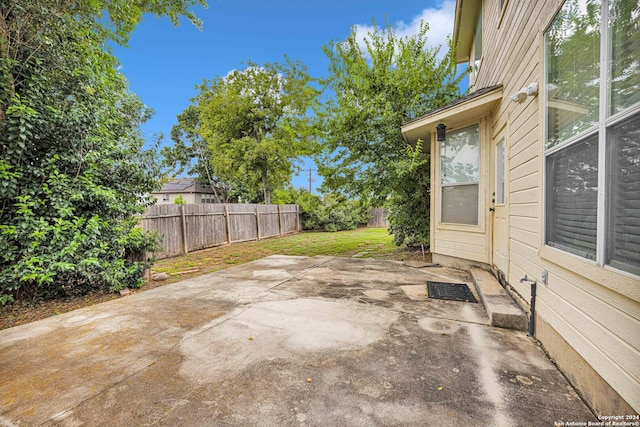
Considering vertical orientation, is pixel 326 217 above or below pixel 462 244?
above

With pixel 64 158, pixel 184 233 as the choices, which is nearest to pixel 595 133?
pixel 64 158

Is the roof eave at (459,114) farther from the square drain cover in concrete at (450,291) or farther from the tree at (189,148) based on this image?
the tree at (189,148)

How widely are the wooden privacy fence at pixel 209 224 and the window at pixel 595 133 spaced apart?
21.4 ft

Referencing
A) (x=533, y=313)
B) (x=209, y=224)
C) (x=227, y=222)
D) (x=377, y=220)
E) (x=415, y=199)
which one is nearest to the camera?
(x=533, y=313)

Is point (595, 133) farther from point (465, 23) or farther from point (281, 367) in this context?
point (465, 23)

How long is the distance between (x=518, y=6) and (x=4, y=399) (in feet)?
18.4

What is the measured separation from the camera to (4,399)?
1.68m

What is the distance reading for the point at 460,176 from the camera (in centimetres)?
477

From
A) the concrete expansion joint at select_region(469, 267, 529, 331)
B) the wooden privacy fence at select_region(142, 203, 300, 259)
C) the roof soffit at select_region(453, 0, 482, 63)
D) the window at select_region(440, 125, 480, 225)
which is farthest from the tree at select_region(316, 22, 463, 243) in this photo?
the wooden privacy fence at select_region(142, 203, 300, 259)

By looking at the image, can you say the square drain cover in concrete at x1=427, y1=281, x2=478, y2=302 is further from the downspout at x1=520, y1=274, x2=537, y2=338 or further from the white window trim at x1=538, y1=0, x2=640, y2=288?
the white window trim at x1=538, y1=0, x2=640, y2=288

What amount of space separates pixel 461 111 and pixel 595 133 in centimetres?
300

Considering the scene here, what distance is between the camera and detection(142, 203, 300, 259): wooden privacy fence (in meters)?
7.66

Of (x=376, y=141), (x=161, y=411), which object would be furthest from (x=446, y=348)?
(x=376, y=141)

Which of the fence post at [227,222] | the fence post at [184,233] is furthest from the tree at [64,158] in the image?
the fence post at [227,222]
